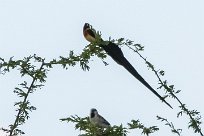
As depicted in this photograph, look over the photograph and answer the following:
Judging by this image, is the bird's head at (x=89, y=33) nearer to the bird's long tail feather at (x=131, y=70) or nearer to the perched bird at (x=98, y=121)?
the perched bird at (x=98, y=121)

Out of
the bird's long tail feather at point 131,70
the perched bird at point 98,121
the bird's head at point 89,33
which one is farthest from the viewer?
the perched bird at point 98,121

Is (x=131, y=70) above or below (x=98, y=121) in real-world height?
below

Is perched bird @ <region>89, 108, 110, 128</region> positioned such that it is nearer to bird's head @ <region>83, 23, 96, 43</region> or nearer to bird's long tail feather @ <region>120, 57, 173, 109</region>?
bird's head @ <region>83, 23, 96, 43</region>

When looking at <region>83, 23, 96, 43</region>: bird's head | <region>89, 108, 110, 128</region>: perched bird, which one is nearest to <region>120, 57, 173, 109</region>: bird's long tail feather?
<region>83, 23, 96, 43</region>: bird's head

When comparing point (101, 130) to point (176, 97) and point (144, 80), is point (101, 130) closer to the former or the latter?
point (176, 97)

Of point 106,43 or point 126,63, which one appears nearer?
point 126,63

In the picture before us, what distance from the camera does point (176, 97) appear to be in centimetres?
727

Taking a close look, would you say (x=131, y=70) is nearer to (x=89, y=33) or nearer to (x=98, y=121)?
(x=89, y=33)

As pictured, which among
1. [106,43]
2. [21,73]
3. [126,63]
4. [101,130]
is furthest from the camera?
[101,130]

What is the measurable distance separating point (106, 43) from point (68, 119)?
1667mm

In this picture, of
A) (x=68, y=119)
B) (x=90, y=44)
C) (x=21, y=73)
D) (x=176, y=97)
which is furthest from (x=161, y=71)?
(x=21, y=73)

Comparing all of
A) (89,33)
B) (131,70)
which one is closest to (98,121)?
(89,33)

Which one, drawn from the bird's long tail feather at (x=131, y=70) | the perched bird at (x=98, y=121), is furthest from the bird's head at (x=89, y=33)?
the bird's long tail feather at (x=131, y=70)

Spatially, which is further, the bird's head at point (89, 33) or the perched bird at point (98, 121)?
the perched bird at point (98, 121)
